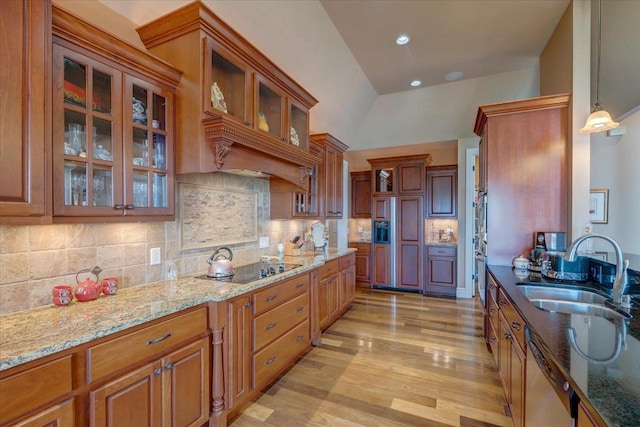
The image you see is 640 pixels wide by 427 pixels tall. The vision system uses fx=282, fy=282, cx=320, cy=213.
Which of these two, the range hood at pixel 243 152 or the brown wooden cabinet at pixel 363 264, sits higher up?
the range hood at pixel 243 152

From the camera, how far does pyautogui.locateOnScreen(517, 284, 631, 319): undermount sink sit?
75.1 inches

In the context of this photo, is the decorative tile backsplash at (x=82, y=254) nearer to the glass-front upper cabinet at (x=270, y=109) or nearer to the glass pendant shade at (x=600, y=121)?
the glass-front upper cabinet at (x=270, y=109)

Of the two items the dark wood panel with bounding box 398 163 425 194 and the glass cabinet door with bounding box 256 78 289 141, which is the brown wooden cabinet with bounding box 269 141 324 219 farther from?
the dark wood panel with bounding box 398 163 425 194

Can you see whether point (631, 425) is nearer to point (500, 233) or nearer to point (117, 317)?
point (117, 317)

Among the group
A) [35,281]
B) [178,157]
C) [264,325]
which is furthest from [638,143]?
[35,281]

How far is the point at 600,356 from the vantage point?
1.05 metres

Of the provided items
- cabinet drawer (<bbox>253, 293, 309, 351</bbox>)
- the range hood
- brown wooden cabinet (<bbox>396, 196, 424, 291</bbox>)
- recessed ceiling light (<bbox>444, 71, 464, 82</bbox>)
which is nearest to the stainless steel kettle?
cabinet drawer (<bbox>253, 293, 309, 351</bbox>)

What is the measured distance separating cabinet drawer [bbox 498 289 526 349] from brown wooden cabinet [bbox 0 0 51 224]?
2.53m

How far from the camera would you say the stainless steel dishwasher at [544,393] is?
3.20 ft

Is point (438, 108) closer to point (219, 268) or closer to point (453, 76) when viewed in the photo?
point (453, 76)

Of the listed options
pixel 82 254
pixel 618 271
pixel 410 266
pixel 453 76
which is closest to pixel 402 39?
pixel 453 76

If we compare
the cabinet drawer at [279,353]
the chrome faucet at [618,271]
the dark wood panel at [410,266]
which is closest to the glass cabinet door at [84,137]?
the cabinet drawer at [279,353]

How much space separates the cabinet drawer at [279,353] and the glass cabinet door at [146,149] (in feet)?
4.42

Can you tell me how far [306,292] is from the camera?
2.85 meters
